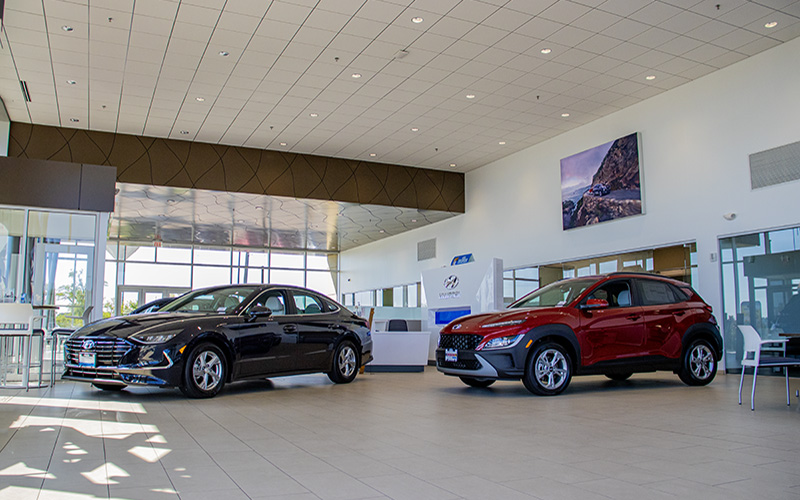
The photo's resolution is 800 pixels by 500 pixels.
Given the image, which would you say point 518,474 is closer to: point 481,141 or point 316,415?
point 316,415

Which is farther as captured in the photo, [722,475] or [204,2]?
[204,2]

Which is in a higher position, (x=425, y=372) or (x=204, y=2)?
(x=204, y=2)

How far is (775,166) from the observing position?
962 cm

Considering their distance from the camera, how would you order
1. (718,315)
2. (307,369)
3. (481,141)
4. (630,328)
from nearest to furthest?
(630,328), (307,369), (718,315), (481,141)

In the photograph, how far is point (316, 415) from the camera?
559 centimetres

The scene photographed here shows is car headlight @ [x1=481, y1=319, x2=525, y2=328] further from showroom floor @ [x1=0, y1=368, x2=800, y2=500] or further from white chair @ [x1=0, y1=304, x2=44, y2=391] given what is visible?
white chair @ [x1=0, y1=304, x2=44, y2=391]

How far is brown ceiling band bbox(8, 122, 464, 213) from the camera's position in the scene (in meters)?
13.4

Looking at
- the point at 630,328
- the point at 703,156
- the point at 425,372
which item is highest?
the point at 703,156

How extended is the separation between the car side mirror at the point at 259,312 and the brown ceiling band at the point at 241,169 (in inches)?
A: 313

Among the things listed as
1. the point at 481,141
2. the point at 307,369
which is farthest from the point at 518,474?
the point at 481,141

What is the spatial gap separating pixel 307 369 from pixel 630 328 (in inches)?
153

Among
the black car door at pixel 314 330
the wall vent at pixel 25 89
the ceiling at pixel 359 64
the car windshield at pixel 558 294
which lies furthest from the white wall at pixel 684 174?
the wall vent at pixel 25 89

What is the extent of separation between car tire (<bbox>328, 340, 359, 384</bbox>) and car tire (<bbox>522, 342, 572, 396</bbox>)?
102 inches

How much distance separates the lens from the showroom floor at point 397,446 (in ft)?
10.00
